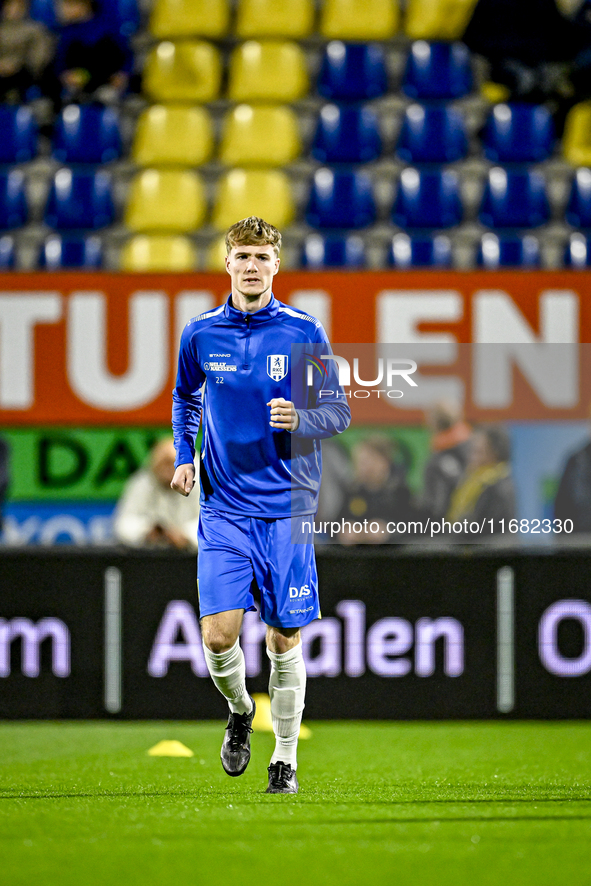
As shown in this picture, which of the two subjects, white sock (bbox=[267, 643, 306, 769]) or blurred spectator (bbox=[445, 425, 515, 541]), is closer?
white sock (bbox=[267, 643, 306, 769])

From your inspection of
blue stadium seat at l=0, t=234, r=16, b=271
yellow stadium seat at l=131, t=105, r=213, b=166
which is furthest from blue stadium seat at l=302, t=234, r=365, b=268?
blue stadium seat at l=0, t=234, r=16, b=271

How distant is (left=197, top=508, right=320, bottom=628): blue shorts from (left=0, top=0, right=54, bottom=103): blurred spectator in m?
6.55

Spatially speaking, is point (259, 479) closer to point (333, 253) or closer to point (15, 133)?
point (333, 253)

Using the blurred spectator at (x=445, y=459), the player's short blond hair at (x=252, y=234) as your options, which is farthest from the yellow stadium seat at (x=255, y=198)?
the player's short blond hair at (x=252, y=234)

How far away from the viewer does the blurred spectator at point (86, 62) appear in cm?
934

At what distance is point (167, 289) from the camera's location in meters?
7.68

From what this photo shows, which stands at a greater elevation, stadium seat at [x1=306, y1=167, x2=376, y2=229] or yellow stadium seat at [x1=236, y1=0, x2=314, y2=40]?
yellow stadium seat at [x1=236, y1=0, x2=314, y2=40]

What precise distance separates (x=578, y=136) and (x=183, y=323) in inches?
141

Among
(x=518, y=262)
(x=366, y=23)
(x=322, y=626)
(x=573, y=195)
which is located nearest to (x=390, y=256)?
(x=518, y=262)

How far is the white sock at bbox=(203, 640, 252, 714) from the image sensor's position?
3.81 m

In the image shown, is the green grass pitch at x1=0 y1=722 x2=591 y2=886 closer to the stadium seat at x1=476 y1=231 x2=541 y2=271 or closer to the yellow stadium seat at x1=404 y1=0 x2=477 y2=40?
the stadium seat at x1=476 y1=231 x2=541 y2=271

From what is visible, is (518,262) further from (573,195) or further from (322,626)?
(322,626)

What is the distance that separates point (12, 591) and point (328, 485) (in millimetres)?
1703

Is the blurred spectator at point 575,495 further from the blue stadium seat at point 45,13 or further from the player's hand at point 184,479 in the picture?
the blue stadium seat at point 45,13
